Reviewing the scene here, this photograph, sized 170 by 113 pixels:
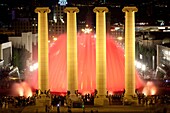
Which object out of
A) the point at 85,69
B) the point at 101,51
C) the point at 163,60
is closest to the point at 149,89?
the point at 85,69

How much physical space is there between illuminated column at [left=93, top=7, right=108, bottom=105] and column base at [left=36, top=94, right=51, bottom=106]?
6833mm

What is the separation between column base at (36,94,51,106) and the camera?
7251 cm

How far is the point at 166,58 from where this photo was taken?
130 meters

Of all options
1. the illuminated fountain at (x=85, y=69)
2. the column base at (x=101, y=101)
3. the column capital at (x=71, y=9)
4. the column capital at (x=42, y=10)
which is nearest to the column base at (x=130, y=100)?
the column base at (x=101, y=101)

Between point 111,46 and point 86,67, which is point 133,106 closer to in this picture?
point 86,67

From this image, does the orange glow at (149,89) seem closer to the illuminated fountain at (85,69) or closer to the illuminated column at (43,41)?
the illuminated fountain at (85,69)

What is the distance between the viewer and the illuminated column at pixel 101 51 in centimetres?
7369

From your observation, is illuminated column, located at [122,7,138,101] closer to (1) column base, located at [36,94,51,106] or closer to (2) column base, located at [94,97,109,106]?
(2) column base, located at [94,97,109,106]

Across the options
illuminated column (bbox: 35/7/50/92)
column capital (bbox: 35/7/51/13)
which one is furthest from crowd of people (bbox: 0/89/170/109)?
column capital (bbox: 35/7/51/13)

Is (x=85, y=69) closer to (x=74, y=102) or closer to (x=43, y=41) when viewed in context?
(x=43, y=41)

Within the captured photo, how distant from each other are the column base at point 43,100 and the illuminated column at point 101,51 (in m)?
6.83

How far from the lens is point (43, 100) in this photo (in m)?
72.9

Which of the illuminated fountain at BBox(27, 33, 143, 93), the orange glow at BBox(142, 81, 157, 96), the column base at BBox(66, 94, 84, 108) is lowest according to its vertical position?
the column base at BBox(66, 94, 84, 108)

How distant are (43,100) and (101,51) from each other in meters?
11.1
